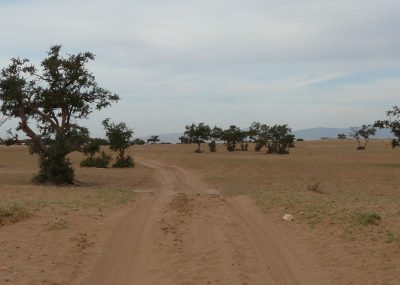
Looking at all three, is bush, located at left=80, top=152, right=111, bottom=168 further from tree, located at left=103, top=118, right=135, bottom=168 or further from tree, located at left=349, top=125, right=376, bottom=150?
tree, located at left=349, top=125, right=376, bottom=150

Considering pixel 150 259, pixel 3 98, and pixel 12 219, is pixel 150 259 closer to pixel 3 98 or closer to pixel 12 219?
pixel 12 219

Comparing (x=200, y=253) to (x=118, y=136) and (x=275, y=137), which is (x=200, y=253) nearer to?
(x=118, y=136)

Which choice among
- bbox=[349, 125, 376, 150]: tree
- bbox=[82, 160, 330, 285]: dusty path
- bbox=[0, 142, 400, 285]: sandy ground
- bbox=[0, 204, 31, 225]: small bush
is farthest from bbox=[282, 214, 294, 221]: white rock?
bbox=[349, 125, 376, 150]: tree

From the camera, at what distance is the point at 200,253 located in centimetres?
925

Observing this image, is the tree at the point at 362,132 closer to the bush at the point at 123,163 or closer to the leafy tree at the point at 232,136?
the leafy tree at the point at 232,136

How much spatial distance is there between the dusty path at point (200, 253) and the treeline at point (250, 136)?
166 feet

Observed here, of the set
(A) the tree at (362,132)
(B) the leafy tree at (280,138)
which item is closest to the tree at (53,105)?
(B) the leafy tree at (280,138)

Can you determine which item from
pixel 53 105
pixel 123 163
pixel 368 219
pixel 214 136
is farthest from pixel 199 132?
pixel 368 219

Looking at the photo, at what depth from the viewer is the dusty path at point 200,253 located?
7.77m

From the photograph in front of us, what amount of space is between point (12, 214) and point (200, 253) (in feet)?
15.7

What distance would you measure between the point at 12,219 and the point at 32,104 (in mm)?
15496

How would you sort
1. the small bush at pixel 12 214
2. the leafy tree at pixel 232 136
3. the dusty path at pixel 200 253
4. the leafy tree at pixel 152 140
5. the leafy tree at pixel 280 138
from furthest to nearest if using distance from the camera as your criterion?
the leafy tree at pixel 152 140 < the leafy tree at pixel 232 136 < the leafy tree at pixel 280 138 < the small bush at pixel 12 214 < the dusty path at pixel 200 253

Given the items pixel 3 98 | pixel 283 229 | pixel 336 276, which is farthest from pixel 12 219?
pixel 3 98

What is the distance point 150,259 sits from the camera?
885 cm
